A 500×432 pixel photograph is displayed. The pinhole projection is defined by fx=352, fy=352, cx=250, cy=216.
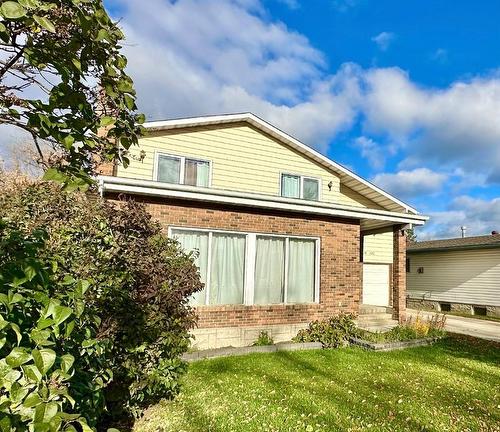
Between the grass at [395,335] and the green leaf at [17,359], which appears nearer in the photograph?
the green leaf at [17,359]

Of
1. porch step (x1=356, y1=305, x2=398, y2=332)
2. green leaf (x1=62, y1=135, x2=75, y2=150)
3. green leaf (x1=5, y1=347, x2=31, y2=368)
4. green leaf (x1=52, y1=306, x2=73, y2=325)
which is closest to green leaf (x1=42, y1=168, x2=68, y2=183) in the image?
green leaf (x1=62, y1=135, x2=75, y2=150)

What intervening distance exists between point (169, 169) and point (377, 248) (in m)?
10.4

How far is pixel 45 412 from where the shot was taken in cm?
105

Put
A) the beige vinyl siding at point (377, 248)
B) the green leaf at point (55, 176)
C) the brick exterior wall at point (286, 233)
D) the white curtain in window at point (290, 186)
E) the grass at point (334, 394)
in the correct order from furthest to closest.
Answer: the beige vinyl siding at point (377, 248) < the white curtain in window at point (290, 186) < the brick exterior wall at point (286, 233) < the grass at point (334, 394) < the green leaf at point (55, 176)

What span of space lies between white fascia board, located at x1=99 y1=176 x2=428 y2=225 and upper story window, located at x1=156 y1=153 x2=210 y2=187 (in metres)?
3.92

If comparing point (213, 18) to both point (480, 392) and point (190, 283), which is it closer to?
point (190, 283)

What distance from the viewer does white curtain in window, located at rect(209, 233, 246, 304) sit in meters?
9.05

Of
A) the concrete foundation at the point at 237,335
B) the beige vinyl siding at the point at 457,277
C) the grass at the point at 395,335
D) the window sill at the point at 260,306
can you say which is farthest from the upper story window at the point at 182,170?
the beige vinyl siding at the point at 457,277

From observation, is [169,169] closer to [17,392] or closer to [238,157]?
[238,157]

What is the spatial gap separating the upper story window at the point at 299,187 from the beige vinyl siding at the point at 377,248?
378cm

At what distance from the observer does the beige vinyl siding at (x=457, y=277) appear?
64.8 ft

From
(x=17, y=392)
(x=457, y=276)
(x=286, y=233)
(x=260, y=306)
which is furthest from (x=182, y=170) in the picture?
(x=457, y=276)

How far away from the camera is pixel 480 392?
648 centimetres

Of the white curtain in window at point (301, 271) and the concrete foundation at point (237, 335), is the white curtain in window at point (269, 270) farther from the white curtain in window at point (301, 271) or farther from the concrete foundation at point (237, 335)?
the concrete foundation at point (237, 335)
